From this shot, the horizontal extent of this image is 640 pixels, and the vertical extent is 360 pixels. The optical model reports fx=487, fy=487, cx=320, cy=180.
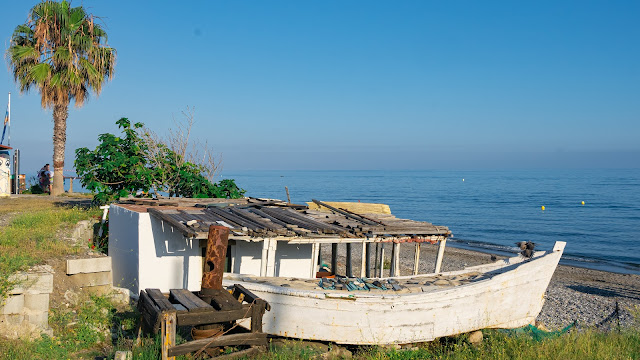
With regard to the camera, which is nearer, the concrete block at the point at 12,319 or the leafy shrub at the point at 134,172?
the concrete block at the point at 12,319

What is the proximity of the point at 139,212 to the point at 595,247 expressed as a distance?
2910 cm

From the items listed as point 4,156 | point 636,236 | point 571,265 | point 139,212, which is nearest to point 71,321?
point 139,212

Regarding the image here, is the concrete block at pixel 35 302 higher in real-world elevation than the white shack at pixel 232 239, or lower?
lower

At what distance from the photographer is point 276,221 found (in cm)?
1072

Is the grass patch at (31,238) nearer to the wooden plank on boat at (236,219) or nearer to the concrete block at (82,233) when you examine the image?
the concrete block at (82,233)

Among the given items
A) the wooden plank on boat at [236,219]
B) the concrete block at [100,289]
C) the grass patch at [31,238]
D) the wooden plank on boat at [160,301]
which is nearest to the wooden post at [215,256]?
the wooden plank on boat at [160,301]

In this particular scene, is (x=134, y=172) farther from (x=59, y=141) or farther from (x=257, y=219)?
(x=59, y=141)

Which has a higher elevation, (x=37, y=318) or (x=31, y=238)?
(x=31, y=238)

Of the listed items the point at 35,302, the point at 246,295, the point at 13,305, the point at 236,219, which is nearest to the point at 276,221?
the point at 236,219

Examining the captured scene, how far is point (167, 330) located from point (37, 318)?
12.4ft

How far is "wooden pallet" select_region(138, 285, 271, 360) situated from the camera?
6.04 m

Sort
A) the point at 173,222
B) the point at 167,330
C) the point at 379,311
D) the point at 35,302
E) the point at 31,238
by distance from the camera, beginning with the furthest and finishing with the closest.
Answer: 1. the point at 31,238
2. the point at 173,222
3. the point at 379,311
4. the point at 35,302
5. the point at 167,330

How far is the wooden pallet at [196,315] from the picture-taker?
19.8 ft

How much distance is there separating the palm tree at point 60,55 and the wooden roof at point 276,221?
11.3 metres
